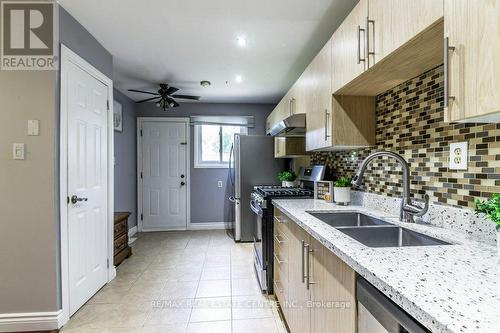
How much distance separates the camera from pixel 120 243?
329 cm

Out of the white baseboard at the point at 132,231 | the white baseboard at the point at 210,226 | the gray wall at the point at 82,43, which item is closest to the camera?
the gray wall at the point at 82,43

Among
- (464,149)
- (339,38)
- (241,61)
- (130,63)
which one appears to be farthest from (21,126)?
(464,149)

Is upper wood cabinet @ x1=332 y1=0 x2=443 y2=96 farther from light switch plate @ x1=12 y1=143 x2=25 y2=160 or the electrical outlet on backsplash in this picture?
light switch plate @ x1=12 y1=143 x2=25 y2=160

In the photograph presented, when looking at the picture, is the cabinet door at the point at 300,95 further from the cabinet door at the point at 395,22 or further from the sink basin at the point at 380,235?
the sink basin at the point at 380,235

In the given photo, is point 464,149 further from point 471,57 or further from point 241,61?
point 241,61

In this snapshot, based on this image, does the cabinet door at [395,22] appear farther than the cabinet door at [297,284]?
No

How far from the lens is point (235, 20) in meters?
2.19

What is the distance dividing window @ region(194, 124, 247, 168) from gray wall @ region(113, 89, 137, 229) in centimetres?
118

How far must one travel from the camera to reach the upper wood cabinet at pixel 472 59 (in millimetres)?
732

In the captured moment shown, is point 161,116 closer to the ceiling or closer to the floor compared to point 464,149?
closer to the ceiling

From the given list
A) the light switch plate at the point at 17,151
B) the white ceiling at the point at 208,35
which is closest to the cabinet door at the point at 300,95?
the white ceiling at the point at 208,35

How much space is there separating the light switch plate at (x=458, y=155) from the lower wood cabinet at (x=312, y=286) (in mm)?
717

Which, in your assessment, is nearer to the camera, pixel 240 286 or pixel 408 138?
pixel 408 138

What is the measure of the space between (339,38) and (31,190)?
241 cm
